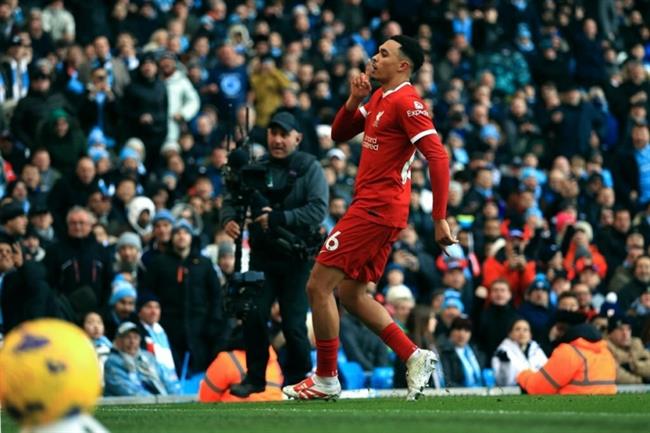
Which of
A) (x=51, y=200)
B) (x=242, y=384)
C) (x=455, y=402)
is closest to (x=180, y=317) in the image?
(x=51, y=200)

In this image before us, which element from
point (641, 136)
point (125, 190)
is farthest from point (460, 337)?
point (641, 136)

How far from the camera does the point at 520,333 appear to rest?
1686cm

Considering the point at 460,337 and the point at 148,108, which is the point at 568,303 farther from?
the point at 148,108

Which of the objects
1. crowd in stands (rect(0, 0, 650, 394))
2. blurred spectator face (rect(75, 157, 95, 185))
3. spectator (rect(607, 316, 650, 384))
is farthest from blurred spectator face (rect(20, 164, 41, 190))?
spectator (rect(607, 316, 650, 384))

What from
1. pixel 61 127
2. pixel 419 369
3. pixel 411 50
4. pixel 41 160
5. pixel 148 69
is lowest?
pixel 419 369

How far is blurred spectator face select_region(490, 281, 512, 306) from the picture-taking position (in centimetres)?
1814

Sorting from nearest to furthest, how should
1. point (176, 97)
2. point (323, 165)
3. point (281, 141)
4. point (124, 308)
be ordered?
point (281, 141) → point (124, 308) → point (323, 165) → point (176, 97)

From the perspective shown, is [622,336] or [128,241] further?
[128,241]

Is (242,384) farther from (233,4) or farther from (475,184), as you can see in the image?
(233,4)

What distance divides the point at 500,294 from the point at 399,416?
8.66m

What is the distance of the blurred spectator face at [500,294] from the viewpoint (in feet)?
59.5

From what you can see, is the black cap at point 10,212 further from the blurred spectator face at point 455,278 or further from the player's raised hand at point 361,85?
the player's raised hand at point 361,85

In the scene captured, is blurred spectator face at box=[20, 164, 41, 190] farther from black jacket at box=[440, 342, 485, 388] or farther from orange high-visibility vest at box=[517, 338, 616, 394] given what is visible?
orange high-visibility vest at box=[517, 338, 616, 394]

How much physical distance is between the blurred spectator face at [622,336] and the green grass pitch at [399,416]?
4.88 m
